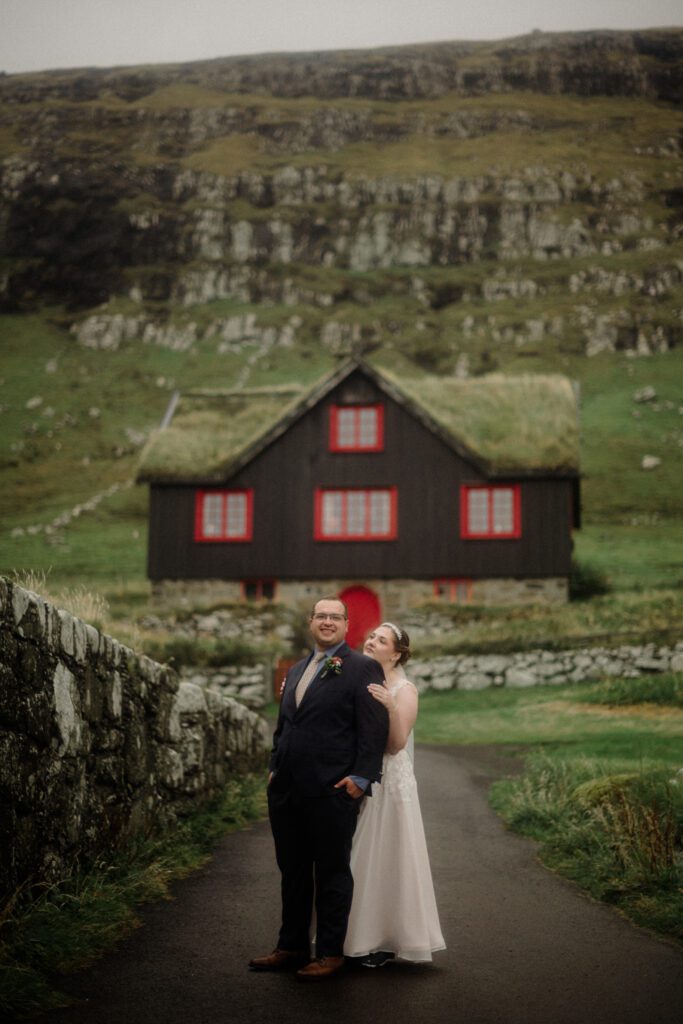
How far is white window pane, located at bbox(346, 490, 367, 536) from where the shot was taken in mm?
34406

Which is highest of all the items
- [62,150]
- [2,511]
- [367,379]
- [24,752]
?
[62,150]

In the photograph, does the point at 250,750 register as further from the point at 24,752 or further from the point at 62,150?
the point at 62,150

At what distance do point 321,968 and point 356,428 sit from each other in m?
29.4

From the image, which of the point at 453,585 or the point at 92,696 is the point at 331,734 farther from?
the point at 453,585

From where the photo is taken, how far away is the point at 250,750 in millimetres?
13766

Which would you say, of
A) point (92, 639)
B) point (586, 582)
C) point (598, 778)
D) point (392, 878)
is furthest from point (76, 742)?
point (586, 582)

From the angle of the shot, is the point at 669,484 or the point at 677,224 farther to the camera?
the point at 677,224

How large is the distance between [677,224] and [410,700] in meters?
77.3

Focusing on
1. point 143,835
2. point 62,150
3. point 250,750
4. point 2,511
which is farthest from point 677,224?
point 143,835

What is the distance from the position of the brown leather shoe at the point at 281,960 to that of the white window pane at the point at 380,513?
2826 centimetres

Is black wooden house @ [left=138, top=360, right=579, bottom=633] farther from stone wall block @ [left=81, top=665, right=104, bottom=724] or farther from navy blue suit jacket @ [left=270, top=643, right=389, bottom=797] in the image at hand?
navy blue suit jacket @ [left=270, top=643, right=389, bottom=797]

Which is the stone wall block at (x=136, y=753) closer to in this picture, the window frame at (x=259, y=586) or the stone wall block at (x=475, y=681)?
the stone wall block at (x=475, y=681)

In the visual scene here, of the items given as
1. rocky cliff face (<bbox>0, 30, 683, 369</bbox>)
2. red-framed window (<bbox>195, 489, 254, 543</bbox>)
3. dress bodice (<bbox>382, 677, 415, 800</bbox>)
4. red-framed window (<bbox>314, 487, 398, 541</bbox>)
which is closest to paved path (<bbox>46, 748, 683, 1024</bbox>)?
dress bodice (<bbox>382, 677, 415, 800</bbox>)

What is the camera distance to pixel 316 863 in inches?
242
